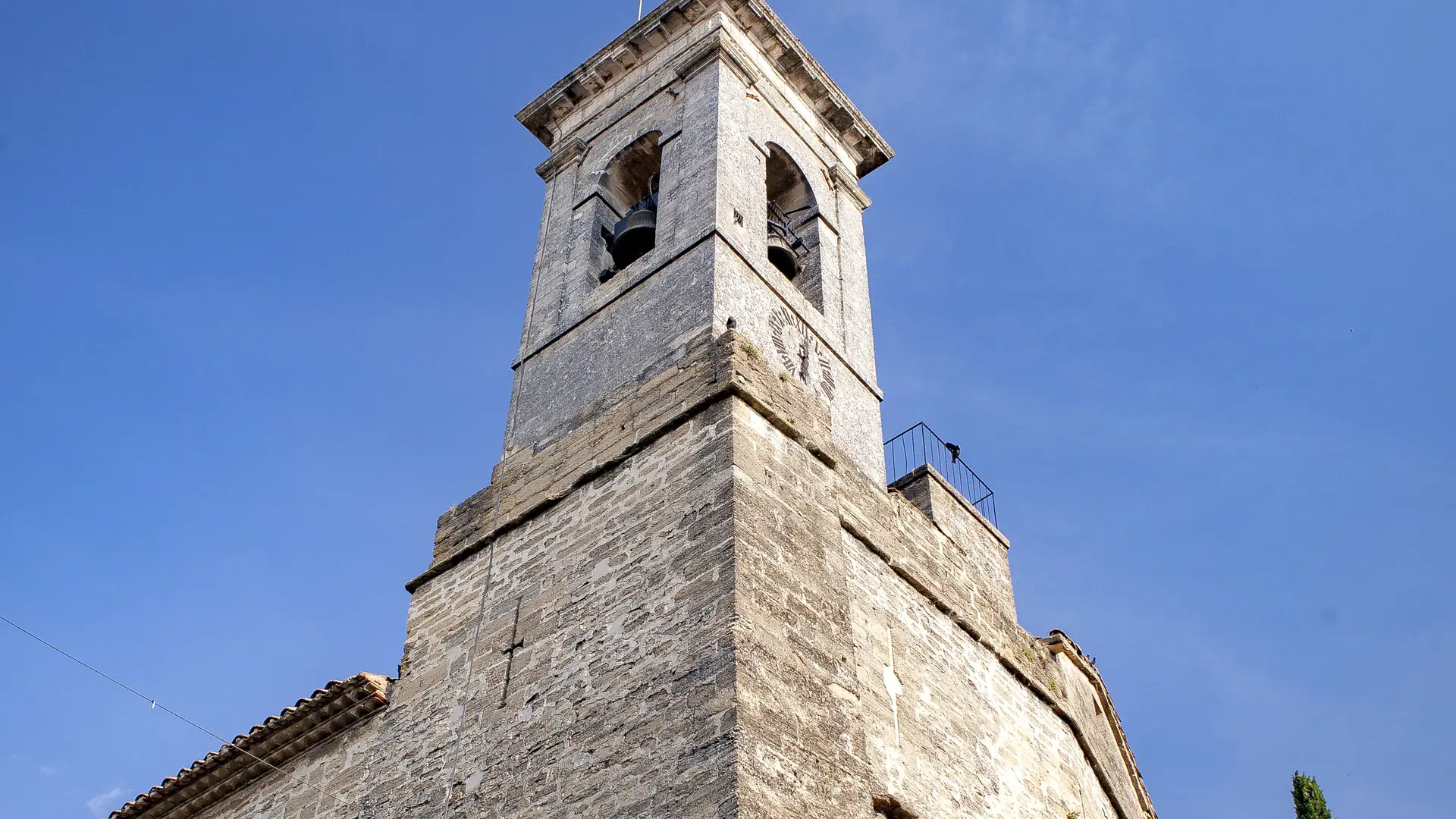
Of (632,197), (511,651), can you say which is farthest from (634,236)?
(511,651)

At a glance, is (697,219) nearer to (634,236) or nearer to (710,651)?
(634,236)

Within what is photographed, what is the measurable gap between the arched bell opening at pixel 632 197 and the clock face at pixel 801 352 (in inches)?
66.5

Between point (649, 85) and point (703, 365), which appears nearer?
point (703, 365)

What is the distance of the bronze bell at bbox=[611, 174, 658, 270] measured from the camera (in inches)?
491

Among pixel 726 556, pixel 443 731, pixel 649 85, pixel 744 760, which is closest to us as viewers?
pixel 744 760

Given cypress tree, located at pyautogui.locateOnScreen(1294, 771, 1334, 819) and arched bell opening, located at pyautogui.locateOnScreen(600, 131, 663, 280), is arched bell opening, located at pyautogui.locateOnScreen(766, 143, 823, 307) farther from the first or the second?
cypress tree, located at pyautogui.locateOnScreen(1294, 771, 1334, 819)

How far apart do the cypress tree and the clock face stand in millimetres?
5769

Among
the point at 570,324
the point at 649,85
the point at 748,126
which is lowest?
the point at 570,324

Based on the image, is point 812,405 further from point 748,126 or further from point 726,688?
point 748,126

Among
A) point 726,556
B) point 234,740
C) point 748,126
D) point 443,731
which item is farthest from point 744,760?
point 748,126

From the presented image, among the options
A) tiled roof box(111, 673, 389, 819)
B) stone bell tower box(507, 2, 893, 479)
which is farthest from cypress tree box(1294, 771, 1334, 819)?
tiled roof box(111, 673, 389, 819)

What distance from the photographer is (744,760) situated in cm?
693

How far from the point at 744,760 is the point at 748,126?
7480 millimetres

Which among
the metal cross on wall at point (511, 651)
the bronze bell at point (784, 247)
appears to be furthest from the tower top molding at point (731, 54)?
the metal cross on wall at point (511, 651)
